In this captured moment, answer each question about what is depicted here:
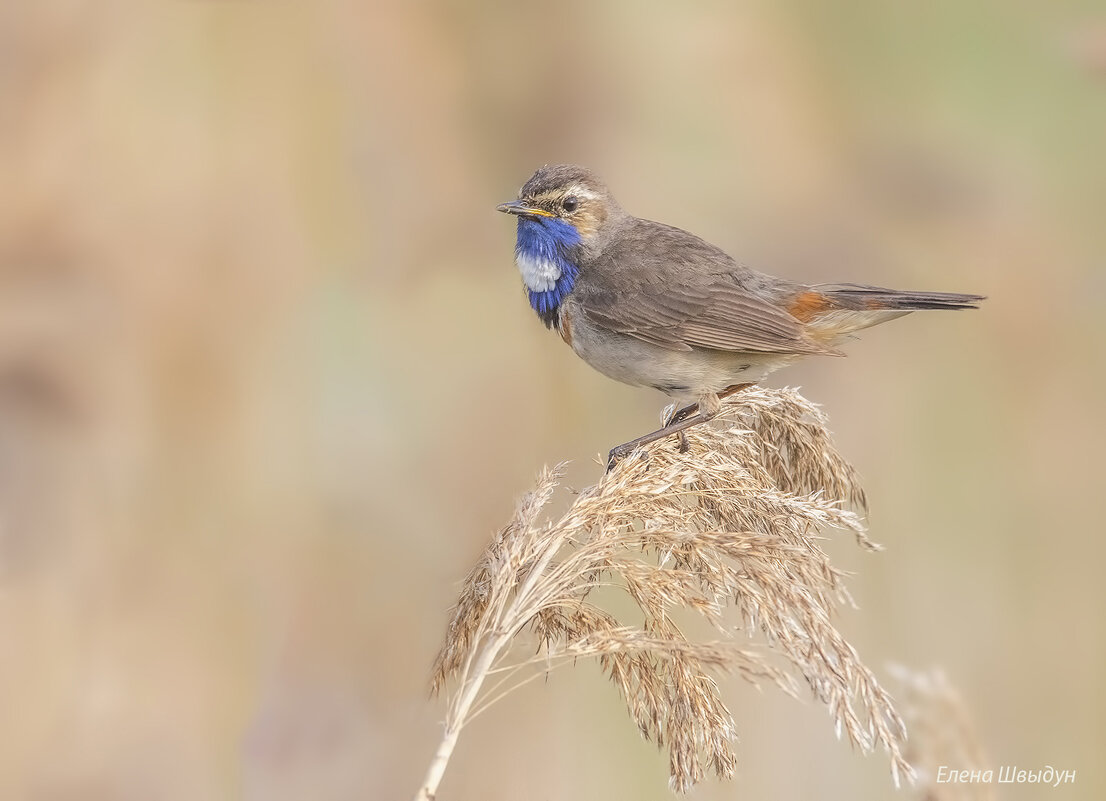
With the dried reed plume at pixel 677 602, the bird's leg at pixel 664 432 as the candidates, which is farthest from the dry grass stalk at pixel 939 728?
the bird's leg at pixel 664 432

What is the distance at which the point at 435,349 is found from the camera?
553cm

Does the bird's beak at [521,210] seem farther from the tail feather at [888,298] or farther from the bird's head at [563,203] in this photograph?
the tail feather at [888,298]

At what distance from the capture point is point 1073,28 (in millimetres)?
5715

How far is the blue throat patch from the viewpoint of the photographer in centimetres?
443

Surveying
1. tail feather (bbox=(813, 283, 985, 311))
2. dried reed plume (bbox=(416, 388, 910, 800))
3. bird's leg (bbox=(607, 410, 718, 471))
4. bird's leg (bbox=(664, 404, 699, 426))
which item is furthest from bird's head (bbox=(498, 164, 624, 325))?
dried reed plume (bbox=(416, 388, 910, 800))

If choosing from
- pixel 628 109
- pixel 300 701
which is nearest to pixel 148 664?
pixel 300 701

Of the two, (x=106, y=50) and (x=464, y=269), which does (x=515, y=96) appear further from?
(x=106, y=50)

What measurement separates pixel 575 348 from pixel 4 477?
236cm

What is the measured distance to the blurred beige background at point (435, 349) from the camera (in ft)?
15.4

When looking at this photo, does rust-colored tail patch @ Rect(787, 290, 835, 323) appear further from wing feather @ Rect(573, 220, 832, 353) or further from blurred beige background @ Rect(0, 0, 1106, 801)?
blurred beige background @ Rect(0, 0, 1106, 801)

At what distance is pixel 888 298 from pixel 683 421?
2.56 ft

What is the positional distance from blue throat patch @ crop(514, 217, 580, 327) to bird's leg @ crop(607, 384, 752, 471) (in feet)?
1.98

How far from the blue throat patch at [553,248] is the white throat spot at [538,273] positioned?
1cm

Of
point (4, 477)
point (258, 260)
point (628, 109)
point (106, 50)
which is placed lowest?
point (4, 477)
